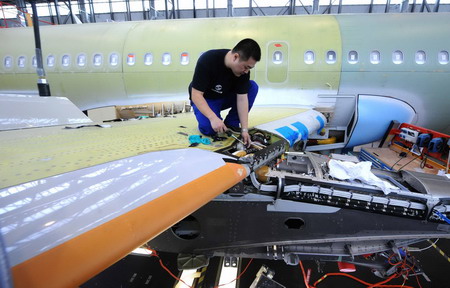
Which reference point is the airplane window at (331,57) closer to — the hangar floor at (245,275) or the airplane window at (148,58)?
the hangar floor at (245,275)

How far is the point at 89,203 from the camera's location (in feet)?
2.11

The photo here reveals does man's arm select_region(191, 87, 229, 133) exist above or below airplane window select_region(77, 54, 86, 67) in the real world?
below

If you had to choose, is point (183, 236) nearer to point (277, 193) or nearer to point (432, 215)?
point (277, 193)

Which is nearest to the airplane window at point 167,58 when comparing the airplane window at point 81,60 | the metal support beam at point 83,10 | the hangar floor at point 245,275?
the airplane window at point 81,60

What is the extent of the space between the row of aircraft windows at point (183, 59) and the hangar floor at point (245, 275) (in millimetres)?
2972

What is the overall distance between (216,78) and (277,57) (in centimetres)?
259

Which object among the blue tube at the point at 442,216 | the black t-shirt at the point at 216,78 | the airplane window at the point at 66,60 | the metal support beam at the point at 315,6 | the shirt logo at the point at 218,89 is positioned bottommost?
the blue tube at the point at 442,216

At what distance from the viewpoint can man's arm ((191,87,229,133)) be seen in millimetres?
1539

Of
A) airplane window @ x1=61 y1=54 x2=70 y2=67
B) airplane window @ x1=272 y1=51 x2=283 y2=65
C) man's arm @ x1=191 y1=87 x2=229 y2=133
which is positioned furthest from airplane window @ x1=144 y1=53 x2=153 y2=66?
man's arm @ x1=191 y1=87 x2=229 y2=133

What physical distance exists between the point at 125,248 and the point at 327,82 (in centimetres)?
403

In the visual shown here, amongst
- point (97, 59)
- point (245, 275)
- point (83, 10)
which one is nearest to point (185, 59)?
point (97, 59)

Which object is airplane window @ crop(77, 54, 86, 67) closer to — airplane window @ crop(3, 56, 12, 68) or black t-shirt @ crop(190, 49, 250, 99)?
airplane window @ crop(3, 56, 12, 68)

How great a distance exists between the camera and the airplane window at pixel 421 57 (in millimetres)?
3621

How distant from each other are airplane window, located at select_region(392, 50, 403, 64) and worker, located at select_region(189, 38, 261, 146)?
10.0 ft
